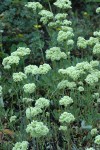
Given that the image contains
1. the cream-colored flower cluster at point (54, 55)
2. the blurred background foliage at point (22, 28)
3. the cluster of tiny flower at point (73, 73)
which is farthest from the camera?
the blurred background foliage at point (22, 28)

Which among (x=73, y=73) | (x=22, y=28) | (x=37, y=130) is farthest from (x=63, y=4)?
(x=37, y=130)

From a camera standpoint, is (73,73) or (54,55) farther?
(54,55)

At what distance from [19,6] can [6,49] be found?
0.71 metres

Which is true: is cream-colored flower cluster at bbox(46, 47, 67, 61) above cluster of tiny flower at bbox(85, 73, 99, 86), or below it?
above

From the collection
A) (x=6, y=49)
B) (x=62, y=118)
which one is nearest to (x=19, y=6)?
(x=6, y=49)

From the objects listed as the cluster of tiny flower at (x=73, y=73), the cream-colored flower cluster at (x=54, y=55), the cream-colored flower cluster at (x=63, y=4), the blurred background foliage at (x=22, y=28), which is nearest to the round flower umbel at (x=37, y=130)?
the cluster of tiny flower at (x=73, y=73)

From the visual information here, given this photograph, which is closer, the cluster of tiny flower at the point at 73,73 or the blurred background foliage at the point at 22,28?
the cluster of tiny flower at the point at 73,73

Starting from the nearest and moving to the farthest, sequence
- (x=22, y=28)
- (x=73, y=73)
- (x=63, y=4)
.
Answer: (x=73, y=73), (x=63, y=4), (x=22, y=28)

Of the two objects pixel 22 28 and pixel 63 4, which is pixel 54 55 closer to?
pixel 63 4

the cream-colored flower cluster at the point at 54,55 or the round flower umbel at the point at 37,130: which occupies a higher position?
the cream-colored flower cluster at the point at 54,55

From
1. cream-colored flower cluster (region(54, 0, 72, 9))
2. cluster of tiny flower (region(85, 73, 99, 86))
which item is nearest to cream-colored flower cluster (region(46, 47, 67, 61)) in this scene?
cluster of tiny flower (region(85, 73, 99, 86))

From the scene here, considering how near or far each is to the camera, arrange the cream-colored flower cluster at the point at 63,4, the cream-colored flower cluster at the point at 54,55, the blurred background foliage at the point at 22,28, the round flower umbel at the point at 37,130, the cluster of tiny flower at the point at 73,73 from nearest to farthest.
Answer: the round flower umbel at the point at 37,130
the cluster of tiny flower at the point at 73,73
the cream-colored flower cluster at the point at 54,55
the cream-colored flower cluster at the point at 63,4
the blurred background foliage at the point at 22,28

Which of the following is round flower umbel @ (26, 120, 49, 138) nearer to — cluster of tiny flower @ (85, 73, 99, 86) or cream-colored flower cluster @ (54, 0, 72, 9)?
cluster of tiny flower @ (85, 73, 99, 86)

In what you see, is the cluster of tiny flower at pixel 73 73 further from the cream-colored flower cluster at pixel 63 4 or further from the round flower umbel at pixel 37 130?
the cream-colored flower cluster at pixel 63 4
